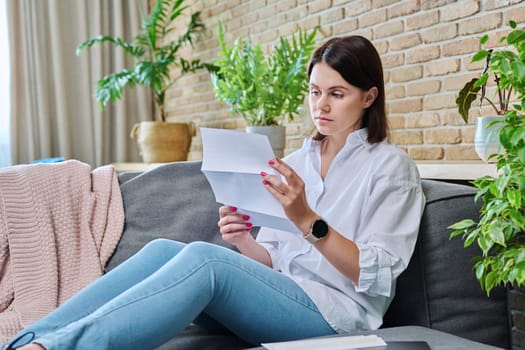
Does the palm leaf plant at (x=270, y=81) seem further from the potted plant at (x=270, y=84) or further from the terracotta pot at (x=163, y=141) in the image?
the terracotta pot at (x=163, y=141)

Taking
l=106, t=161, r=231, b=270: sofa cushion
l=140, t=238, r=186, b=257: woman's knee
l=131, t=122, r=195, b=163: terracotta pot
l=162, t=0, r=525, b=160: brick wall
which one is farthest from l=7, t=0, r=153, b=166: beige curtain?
l=140, t=238, r=186, b=257: woman's knee

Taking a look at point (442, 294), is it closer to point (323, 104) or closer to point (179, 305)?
point (323, 104)

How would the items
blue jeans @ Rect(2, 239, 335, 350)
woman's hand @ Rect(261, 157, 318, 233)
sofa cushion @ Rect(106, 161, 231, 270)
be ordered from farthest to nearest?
sofa cushion @ Rect(106, 161, 231, 270)
woman's hand @ Rect(261, 157, 318, 233)
blue jeans @ Rect(2, 239, 335, 350)

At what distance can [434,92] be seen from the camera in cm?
253

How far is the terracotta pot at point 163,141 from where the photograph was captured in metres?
3.85

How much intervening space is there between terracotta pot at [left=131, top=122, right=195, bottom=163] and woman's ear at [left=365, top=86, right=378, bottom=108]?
7.71 feet

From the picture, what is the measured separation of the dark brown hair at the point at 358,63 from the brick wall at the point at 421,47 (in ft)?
2.63

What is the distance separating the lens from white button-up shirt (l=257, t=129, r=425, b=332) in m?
1.42

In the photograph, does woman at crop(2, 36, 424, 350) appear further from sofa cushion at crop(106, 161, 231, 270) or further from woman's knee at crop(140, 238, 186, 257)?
sofa cushion at crop(106, 161, 231, 270)

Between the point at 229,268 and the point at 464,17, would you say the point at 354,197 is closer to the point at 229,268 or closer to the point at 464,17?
the point at 229,268

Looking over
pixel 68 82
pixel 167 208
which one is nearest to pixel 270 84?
pixel 167 208

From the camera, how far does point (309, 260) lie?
1.60 metres

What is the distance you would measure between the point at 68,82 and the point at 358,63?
331cm

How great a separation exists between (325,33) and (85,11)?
2092 mm
